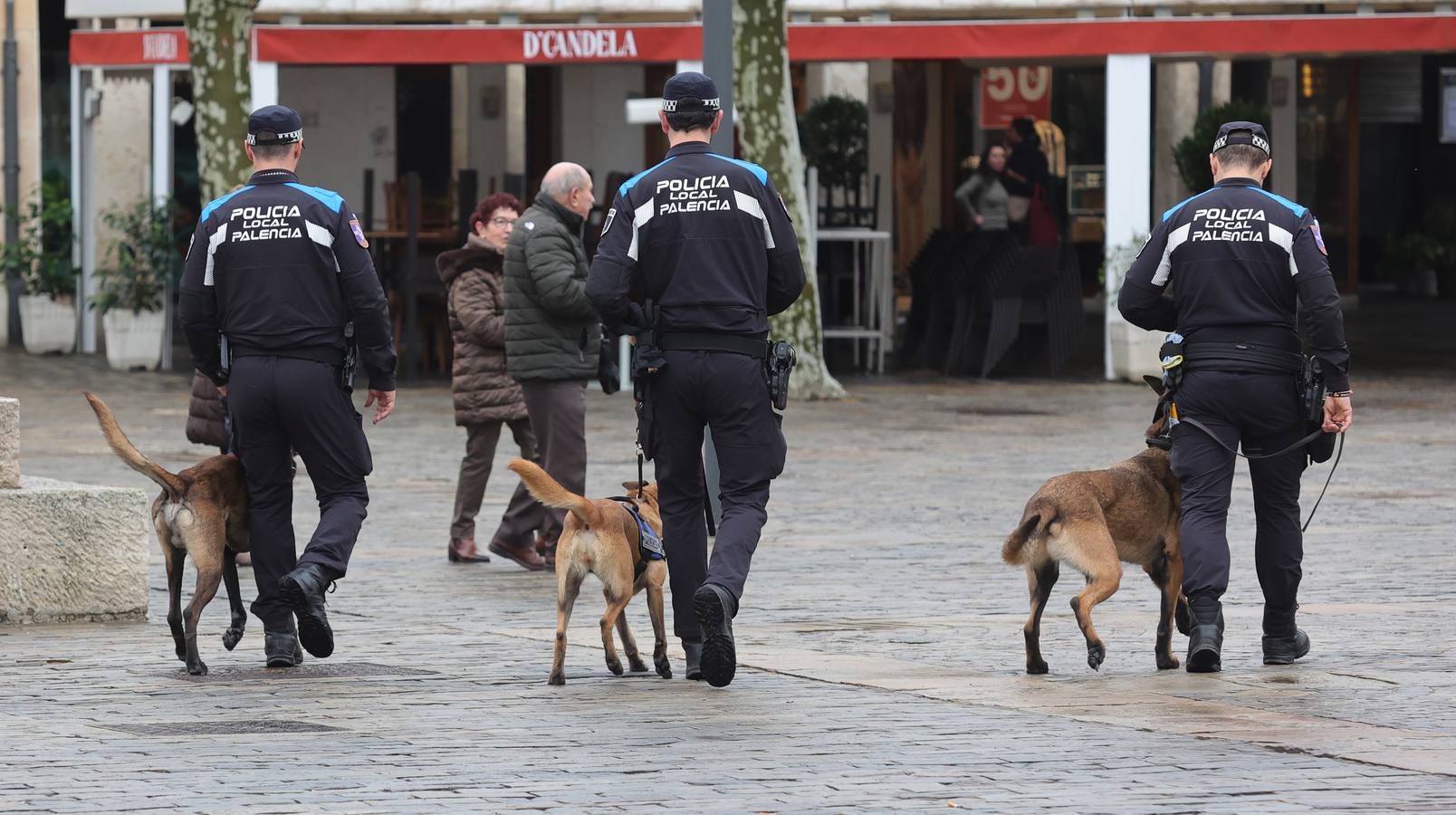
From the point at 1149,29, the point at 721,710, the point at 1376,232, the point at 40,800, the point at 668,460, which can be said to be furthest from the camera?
the point at 1376,232

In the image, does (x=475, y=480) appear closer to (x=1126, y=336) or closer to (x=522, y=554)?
(x=522, y=554)

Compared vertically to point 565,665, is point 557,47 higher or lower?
higher

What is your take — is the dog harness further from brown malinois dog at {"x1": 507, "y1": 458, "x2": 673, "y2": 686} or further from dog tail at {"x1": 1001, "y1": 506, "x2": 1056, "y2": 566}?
dog tail at {"x1": 1001, "y1": 506, "x2": 1056, "y2": 566}

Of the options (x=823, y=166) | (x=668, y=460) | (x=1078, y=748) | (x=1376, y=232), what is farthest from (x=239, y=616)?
(x=1376, y=232)

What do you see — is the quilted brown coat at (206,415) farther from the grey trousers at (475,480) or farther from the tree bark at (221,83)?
the tree bark at (221,83)

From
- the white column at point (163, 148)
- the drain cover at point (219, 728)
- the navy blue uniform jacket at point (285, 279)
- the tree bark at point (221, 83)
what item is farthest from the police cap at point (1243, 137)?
the white column at point (163, 148)

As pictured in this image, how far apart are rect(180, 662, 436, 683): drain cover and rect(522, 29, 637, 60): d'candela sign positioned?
14.3 meters

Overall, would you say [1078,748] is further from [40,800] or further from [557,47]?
[557,47]

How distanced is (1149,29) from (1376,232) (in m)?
13.0

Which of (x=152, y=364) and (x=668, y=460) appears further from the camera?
(x=152, y=364)

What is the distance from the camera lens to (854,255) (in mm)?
22625

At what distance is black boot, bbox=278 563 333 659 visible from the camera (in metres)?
7.96

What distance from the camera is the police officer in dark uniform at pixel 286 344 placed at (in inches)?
321

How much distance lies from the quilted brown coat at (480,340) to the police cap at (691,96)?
3633 millimetres
